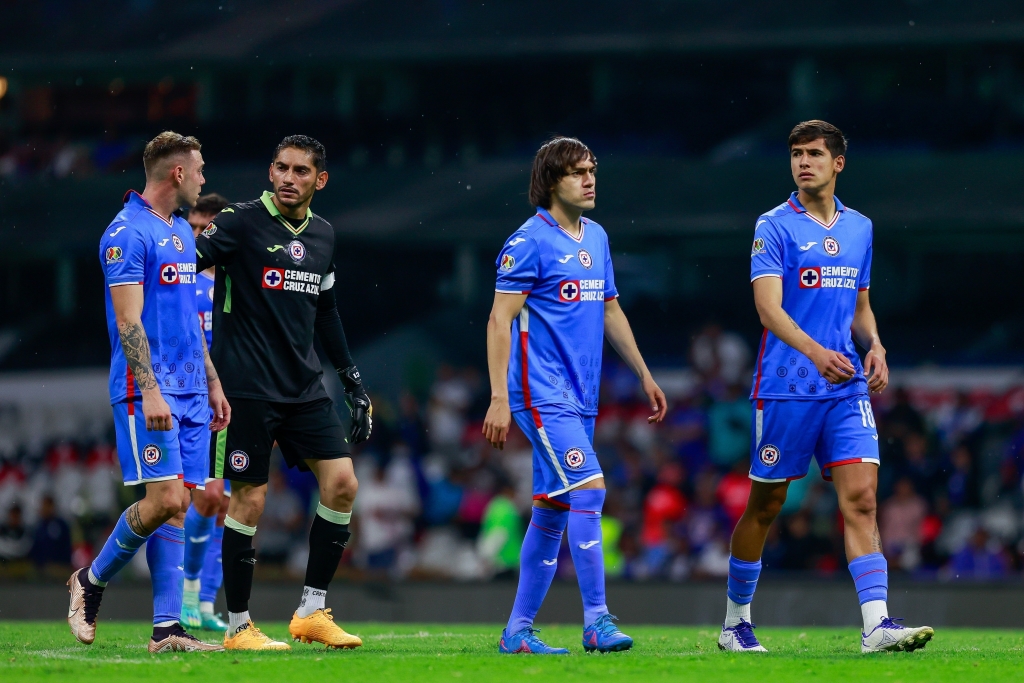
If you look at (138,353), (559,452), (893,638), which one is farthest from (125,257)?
(893,638)

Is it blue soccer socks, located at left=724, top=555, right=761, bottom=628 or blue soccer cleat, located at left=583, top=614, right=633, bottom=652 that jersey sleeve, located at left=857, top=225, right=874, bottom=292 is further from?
blue soccer cleat, located at left=583, top=614, right=633, bottom=652

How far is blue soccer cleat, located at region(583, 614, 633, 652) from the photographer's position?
5594 millimetres

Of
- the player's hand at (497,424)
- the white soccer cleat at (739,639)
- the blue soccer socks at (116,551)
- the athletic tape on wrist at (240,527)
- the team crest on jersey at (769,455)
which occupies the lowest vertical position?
the white soccer cleat at (739,639)

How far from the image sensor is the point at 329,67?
→ 17.3 meters

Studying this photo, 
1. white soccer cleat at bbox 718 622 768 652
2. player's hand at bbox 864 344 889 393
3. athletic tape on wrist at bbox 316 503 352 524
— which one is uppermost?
player's hand at bbox 864 344 889 393

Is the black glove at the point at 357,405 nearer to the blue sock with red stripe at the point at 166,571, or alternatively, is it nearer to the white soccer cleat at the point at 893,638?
the blue sock with red stripe at the point at 166,571

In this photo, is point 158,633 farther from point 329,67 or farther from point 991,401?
point 329,67

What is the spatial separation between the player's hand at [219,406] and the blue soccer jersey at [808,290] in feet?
7.60

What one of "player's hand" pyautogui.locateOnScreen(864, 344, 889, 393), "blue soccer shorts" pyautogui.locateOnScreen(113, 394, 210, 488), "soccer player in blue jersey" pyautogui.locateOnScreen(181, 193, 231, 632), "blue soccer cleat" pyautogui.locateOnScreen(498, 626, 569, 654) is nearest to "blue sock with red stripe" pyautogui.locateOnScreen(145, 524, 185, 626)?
"blue soccer shorts" pyautogui.locateOnScreen(113, 394, 210, 488)

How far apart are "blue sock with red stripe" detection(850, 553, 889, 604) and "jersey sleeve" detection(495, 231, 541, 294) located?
1.80 meters

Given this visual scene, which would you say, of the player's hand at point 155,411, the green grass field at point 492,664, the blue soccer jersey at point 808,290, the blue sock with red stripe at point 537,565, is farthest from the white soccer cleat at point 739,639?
the player's hand at point 155,411

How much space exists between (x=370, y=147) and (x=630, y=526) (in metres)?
5.91

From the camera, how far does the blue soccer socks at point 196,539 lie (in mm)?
7855

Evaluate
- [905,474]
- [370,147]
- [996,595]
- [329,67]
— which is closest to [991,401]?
[905,474]
